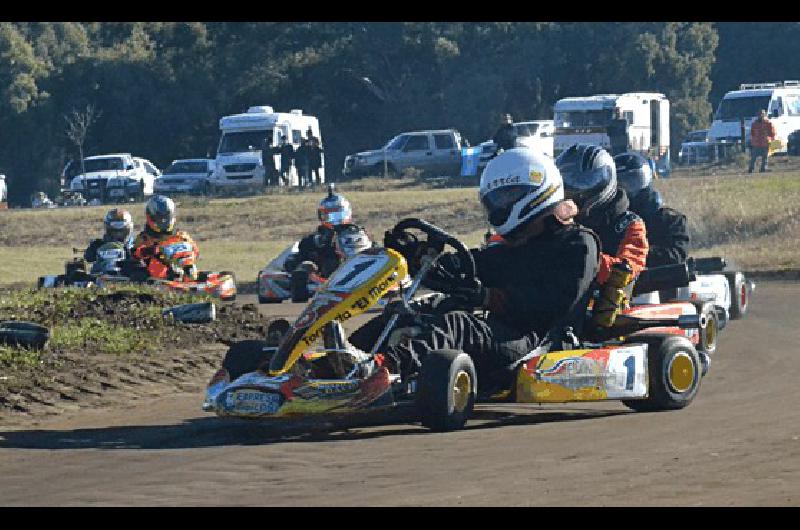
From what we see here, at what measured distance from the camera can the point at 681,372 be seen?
33.3ft

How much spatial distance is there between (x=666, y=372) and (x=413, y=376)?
5.51 ft

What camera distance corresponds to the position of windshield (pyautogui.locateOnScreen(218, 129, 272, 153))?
44.9 metres

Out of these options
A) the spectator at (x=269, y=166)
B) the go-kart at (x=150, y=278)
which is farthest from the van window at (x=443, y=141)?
the go-kart at (x=150, y=278)

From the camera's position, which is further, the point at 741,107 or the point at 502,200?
the point at 741,107

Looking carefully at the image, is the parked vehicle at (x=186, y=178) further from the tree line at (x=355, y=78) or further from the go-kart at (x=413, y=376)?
the go-kart at (x=413, y=376)

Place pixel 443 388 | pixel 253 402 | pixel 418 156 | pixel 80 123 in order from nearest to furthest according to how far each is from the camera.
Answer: pixel 443 388, pixel 253 402, pixel 418 156, pixel 80 123

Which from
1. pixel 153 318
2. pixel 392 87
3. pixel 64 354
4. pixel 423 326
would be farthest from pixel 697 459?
pixel 392 87

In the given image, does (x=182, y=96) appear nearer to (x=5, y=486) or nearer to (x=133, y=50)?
(x=133, y=50)

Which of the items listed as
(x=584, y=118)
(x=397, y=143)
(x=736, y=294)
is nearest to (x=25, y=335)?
(x=736, y=294)

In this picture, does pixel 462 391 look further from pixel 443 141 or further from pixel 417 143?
pixel 443 141

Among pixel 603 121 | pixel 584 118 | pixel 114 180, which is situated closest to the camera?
pixel 603 121

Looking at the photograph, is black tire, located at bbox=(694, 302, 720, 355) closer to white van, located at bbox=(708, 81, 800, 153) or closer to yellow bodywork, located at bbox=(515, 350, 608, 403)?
yellow bodywork, located at bbox=(515, 350, 608, 403)

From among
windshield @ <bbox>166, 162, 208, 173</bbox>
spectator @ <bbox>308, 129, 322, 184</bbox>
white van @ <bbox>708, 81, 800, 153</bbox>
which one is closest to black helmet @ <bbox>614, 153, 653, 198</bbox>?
white van @ <bbox>708, 81, 800, 153</bbox>

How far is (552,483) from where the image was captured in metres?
7.10
